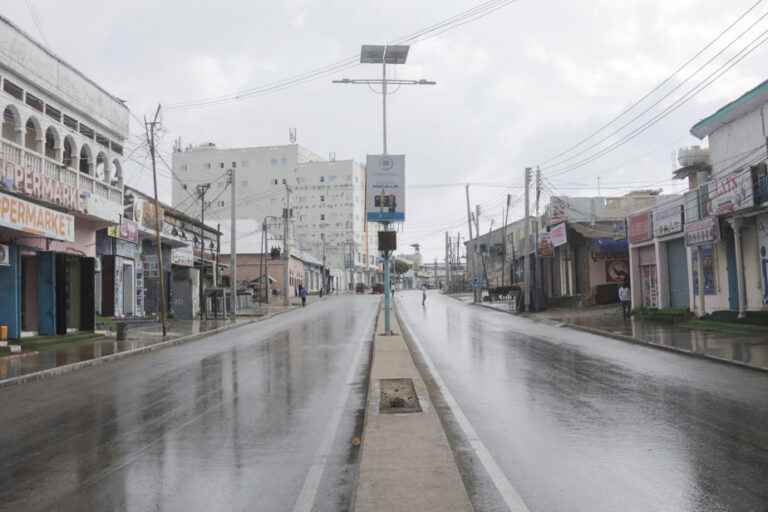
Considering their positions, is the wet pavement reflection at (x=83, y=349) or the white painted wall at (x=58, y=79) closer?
the wet pavement reflection at (x=83, y=349)

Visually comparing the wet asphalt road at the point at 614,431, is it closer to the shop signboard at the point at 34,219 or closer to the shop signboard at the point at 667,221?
the shop signboard at the point at 34,219

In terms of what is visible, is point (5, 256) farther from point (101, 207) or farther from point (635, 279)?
point (635, 279)

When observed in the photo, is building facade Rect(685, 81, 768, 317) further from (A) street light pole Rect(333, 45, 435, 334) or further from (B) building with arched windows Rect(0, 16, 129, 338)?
(B) building with arched windows Rect(0, 16, 129, 338)

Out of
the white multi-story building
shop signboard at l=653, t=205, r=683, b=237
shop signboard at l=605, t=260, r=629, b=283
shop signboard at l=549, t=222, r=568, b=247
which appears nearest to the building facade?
shop signboard at l=653, t=205, r=683, b=237

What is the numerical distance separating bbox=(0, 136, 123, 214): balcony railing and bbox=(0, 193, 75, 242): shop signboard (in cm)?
120

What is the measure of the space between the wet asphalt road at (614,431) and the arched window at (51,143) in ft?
A: 51.5

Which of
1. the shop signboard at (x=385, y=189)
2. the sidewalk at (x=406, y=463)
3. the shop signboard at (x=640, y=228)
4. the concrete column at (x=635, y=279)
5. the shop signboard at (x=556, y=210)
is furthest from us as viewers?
the shop signboard at (x=556, y=210)

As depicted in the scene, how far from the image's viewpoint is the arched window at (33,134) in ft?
71.5

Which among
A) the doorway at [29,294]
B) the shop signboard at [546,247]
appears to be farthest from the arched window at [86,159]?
the shop signboard at [546,247]

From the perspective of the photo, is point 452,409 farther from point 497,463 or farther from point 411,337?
point 411,337

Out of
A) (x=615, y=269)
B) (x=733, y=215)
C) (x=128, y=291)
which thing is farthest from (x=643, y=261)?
(x=128, y=291)

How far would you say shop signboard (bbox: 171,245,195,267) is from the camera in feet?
128

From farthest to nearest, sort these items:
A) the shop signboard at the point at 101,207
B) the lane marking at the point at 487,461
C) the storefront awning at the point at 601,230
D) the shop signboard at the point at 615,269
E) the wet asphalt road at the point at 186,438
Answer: the shop signboard at the point at 615,269 < the storefront awning at the point at 601,230 < the shop signboard at the point at 101,207 < the wet asphalt road at the point at 186,438 < the lane marking at the point at 487,461

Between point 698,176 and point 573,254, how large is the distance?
54.6 feet
